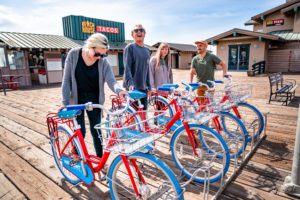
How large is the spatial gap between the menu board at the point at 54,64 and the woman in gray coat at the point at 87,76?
14531 millimetres

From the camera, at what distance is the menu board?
15.4 meters

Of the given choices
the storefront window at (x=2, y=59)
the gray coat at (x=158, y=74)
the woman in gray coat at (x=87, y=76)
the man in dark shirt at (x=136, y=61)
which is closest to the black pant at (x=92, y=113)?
the woman in gray coat at (x=87, y=76)

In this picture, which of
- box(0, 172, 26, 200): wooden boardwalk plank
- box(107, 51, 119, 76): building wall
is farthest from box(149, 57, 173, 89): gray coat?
box(107, 51, 119, 76): building wall

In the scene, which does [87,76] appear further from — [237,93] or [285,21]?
[285,21]

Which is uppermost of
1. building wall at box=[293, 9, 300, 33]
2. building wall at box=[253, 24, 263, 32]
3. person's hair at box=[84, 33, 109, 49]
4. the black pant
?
building wall at box=[253, 24, 263, 32]

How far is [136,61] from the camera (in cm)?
344

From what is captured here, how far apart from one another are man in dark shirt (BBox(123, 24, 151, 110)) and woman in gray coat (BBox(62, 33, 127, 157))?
0.77 m

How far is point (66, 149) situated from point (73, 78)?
898 millimetres

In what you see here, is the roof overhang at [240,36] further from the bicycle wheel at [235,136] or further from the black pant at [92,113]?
the black pant at [92,113]

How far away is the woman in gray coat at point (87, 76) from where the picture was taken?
2.34 meters

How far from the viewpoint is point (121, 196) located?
92.7 inches

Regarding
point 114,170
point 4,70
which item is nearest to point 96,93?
point 114,170

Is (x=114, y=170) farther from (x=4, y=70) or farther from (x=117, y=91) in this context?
(x=4, y=70)

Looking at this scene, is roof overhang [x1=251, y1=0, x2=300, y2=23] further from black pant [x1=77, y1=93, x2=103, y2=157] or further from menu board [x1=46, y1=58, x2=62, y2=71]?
black pant [x1=77, y1=93, x2=103, y2=157]
